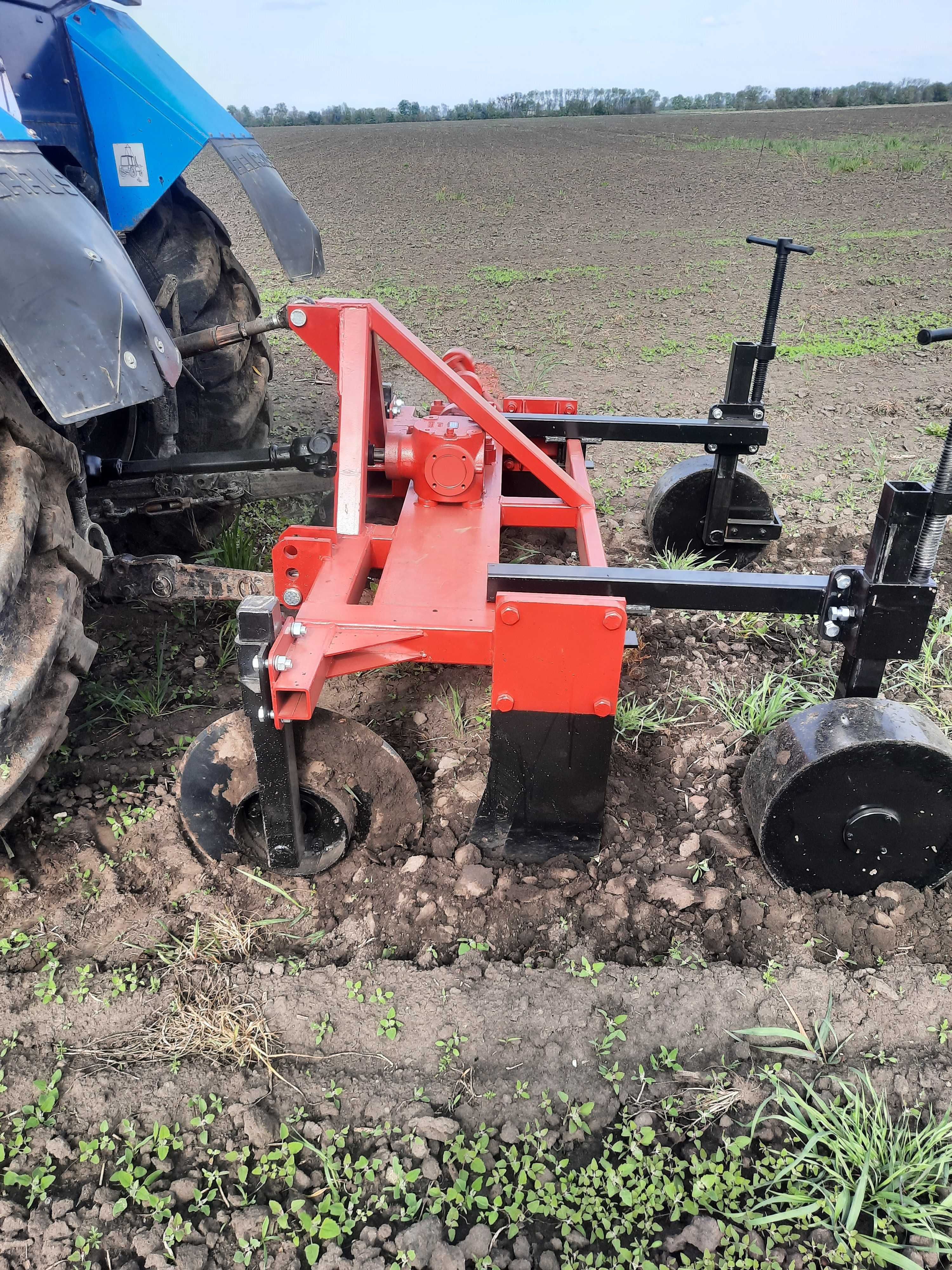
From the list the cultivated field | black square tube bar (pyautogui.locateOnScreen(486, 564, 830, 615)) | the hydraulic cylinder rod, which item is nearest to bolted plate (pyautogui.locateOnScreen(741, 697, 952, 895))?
the cultivated field

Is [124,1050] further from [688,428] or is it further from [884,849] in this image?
[688,428]

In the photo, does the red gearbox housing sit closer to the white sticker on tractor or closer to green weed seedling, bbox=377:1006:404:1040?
the white sticker on tractor

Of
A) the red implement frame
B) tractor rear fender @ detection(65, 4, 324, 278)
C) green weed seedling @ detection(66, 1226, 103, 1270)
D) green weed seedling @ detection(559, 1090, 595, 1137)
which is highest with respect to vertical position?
tractor rear fender @ detection(65, 4, 324, 278)

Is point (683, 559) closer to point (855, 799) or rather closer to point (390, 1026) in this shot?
point (855, 799)

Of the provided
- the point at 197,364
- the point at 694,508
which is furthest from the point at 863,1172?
the point at 197,364

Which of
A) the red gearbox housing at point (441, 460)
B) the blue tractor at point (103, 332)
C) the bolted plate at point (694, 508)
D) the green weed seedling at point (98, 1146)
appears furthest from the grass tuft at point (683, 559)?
the green weed seedling at point (98, 1146)

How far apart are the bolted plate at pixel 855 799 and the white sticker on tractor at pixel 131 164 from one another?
2.56m

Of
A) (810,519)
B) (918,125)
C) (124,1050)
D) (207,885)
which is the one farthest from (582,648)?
(918,125)

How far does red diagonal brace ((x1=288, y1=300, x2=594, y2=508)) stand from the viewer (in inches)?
93.0

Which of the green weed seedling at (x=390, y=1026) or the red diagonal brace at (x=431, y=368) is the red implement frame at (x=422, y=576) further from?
the green weed seedling at (x=390, y=1026)

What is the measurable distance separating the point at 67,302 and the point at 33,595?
604 mm

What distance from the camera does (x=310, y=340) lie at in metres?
2.43

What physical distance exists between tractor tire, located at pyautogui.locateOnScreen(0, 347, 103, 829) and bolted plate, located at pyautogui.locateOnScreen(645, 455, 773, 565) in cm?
218

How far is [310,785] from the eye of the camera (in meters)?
2.03
